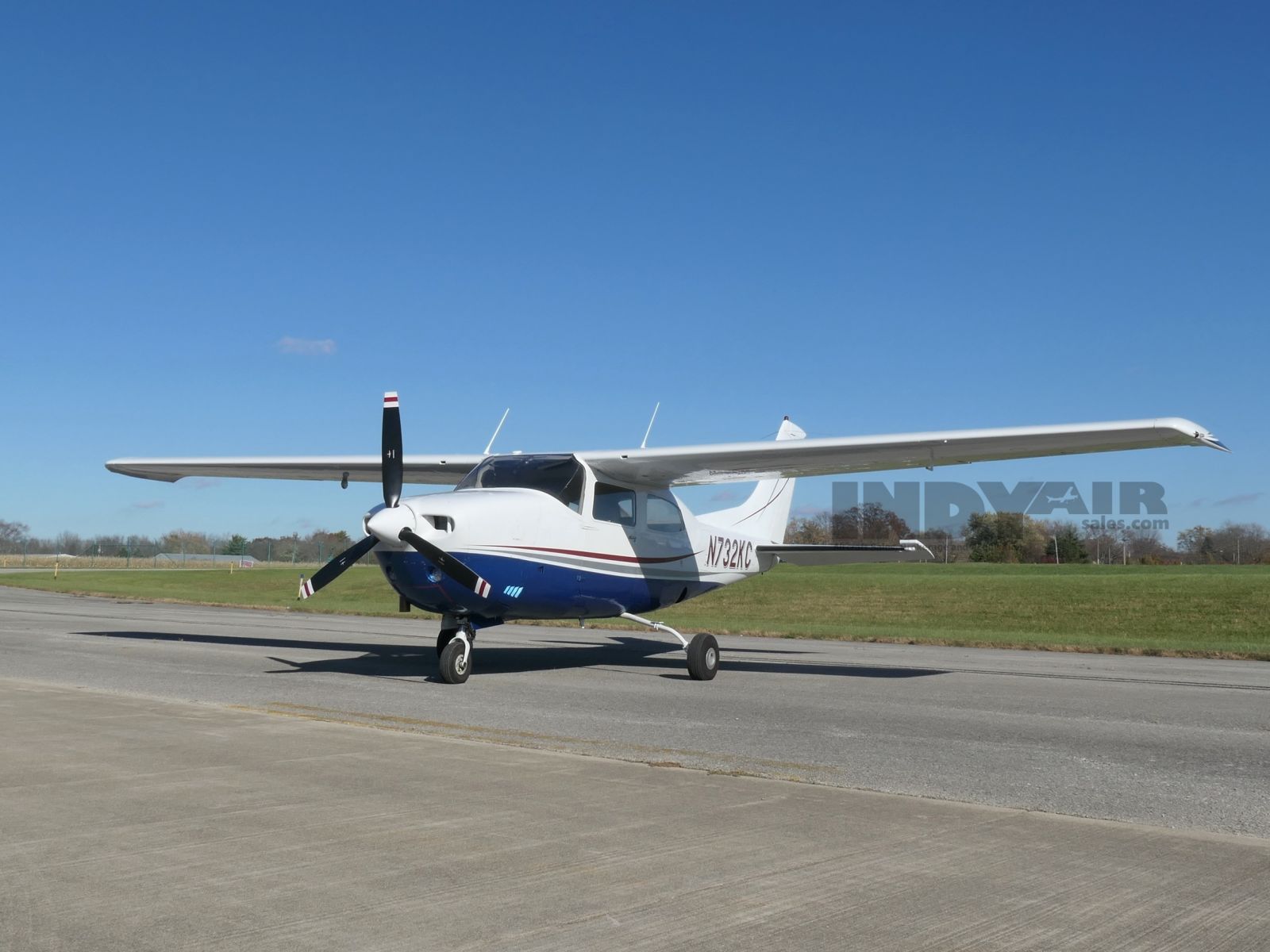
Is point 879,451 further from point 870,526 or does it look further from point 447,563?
point 870,526

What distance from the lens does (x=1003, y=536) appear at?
88.8m

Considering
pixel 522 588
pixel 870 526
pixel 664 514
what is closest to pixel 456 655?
pixel 522 588

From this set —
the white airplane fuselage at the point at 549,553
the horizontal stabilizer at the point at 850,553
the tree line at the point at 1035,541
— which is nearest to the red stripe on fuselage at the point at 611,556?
the white airplane fuselage at the point at 549,553

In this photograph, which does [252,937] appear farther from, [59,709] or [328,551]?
[328,551]

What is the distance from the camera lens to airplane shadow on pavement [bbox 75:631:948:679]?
15.3 metres

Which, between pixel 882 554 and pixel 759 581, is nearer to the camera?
pixel 882 554

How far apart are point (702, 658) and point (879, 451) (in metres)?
3.70

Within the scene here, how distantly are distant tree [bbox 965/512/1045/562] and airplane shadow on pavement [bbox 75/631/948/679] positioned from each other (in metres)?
69.3

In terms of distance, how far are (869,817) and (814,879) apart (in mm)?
1427

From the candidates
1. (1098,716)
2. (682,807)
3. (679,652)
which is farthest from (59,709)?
(679,652)

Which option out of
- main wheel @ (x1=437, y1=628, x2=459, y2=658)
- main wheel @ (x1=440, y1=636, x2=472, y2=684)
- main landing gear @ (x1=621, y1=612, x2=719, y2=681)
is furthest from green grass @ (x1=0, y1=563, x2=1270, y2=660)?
main wheel @ (x1=440, y1=636, x2=472, y2=684)

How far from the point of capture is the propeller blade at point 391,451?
1280 centimetres

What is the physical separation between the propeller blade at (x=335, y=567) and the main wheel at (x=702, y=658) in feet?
14.1

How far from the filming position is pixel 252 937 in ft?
12.7
